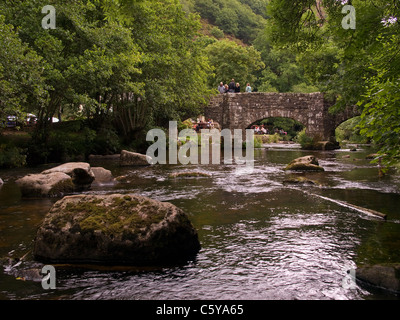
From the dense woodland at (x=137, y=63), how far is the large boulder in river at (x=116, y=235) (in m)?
2.53

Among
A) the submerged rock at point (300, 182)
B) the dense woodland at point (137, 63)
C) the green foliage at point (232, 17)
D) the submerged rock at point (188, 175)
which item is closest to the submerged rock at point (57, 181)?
the submerged rock at point (188, 175)

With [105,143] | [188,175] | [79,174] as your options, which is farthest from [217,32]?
[79,174]

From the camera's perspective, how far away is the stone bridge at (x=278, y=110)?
31.0 meters

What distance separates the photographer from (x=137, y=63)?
19.6 metres

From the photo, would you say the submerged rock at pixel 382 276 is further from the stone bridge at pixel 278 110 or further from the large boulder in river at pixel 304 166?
the stone bridge at pixel 278 110

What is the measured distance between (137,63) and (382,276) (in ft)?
57.3

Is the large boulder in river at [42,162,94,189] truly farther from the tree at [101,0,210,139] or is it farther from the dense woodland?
the tree at [101,0,210,139]

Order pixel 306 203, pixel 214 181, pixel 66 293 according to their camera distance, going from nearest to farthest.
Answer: pixel 66 293 < pixel 306 203 < pixel 214 181

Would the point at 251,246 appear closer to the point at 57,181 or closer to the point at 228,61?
the point at 57,181

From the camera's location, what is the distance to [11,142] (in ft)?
57.2
